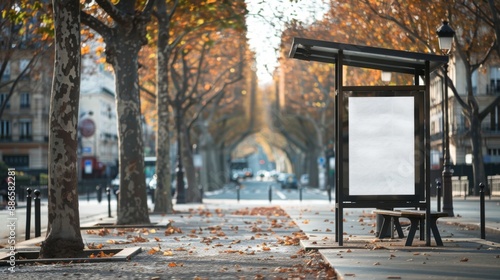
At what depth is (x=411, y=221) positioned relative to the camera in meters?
16.5

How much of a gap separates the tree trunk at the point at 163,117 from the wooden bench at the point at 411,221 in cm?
1501

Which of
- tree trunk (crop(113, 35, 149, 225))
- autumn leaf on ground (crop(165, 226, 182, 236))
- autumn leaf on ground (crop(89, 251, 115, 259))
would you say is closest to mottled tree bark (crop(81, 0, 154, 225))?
tree trunk (crop(113, 35, 149, 225))

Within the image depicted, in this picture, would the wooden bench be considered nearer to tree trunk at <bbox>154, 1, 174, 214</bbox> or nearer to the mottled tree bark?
the mottled tree bark

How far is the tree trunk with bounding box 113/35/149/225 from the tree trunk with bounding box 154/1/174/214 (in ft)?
22.3

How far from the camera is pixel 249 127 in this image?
107875 mm

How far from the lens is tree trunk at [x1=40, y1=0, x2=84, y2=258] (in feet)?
51.5

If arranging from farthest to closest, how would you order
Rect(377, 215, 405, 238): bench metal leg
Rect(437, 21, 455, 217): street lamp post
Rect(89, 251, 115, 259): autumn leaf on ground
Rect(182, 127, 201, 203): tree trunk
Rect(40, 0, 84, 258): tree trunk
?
Rect(182, 127, 201, 203): tree trunk
Rect(437, 21, 455, 217): street lamp post
Rect(377, 215, 405, 238): bench metal leg
Rect(40, 0, 84, 258): tree trunk
Rect(89, 251, 115, 259): autumn leaf on ground

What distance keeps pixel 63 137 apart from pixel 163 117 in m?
17.7

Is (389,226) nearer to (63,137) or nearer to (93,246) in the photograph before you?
(93,246)

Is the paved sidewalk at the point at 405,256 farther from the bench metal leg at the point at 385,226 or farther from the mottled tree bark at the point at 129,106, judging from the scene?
the mottled tree bark at the point at 129,106

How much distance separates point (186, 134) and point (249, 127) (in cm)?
5762

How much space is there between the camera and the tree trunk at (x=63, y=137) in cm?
1570

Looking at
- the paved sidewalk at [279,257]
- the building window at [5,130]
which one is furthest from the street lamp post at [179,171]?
the building window at [5,130]

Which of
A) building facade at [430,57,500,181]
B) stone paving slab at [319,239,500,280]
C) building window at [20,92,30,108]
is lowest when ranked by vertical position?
stone paving slab at [319,239,500,280]
